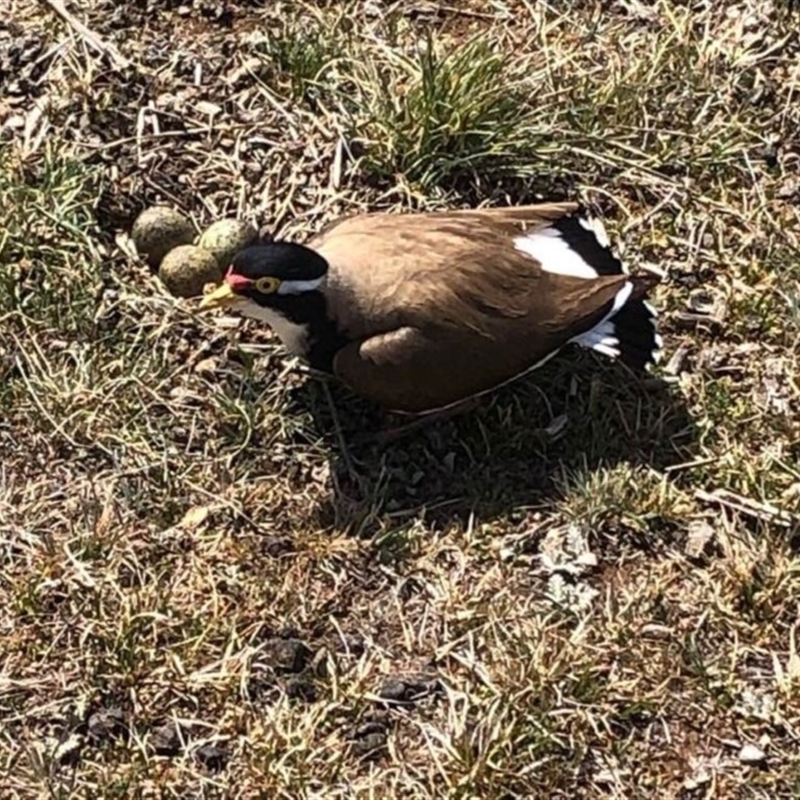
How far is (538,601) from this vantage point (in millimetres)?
4645

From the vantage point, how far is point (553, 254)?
5.04m

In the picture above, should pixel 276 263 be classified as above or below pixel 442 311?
above

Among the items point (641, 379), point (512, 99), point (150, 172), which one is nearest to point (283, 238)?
point (150, 172)

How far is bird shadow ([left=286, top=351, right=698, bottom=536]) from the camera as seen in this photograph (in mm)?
4832

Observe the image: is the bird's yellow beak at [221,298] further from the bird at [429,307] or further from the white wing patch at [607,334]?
the white wing patch at [607,334]

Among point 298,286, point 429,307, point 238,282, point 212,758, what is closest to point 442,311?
point 429,307

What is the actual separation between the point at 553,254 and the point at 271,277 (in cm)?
83

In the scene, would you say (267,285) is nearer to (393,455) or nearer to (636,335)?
(393,455)

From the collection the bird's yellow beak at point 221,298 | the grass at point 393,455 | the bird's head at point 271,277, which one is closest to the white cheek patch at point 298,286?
Result: the bird's head at point 271,277

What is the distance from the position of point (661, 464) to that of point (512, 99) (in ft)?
4.15

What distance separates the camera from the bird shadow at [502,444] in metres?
4.83

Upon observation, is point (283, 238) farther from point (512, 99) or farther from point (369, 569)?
point (369, 569)

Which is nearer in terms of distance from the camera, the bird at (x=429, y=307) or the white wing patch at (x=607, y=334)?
the bird at (x=429, y=307)

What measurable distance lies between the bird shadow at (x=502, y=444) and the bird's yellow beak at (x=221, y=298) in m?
0.39
